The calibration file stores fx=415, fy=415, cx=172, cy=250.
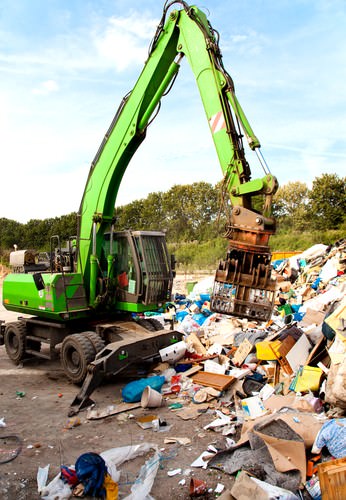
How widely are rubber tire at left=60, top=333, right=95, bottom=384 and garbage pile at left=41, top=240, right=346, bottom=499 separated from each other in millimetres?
798

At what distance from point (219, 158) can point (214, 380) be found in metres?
3.12

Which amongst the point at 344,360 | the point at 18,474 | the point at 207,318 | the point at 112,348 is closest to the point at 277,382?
the point at 344,360

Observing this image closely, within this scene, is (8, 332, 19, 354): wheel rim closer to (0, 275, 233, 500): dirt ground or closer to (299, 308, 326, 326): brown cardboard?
(0, 275, 233, 500): dirt ground

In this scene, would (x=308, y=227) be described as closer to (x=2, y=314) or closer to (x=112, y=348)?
(x=2, y=314)

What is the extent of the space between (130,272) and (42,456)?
10.3 ft

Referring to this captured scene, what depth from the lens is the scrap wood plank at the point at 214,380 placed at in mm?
5785

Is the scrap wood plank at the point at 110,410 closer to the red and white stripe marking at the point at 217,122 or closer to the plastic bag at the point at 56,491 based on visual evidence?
the plastic bag at the point at 56,491

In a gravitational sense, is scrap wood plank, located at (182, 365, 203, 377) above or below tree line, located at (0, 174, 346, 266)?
below

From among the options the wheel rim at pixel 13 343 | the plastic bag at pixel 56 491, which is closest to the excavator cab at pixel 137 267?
the wheel rim at pixel 13 343

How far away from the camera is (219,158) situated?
511cm

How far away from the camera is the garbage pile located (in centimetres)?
355

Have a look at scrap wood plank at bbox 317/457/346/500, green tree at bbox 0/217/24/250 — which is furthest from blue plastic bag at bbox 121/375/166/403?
green tree at bbox 0/217/24/250

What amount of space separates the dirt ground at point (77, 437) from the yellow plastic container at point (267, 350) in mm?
1304

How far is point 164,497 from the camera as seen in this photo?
3.53 meters
